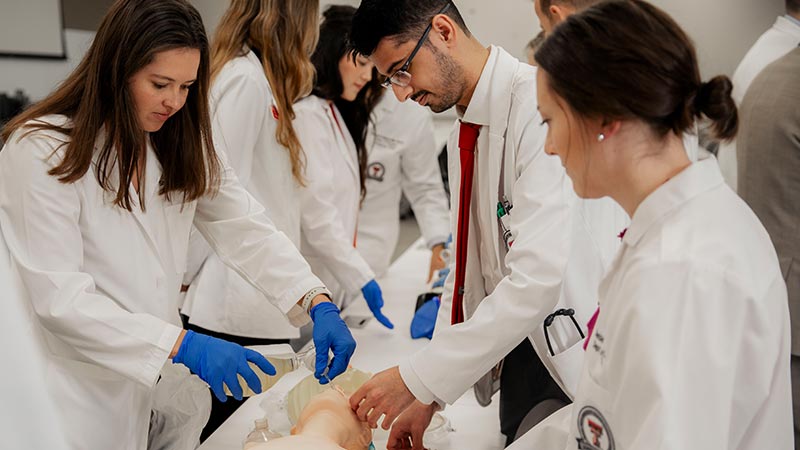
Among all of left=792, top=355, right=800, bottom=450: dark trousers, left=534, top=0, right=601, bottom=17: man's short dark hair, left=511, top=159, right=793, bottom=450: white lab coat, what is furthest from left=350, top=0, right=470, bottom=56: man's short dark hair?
left=792, top=355, right=800, bottom=450: dark trousers

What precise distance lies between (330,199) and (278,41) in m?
0.58

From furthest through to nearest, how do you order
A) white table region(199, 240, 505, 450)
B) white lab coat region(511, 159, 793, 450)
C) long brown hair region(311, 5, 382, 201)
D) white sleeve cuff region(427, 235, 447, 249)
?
white sleeve cuff region(427, 235, 447, 249), long brown hair region(311, 5, 382, 201), white table region(199, 240, 505, 450), white lab coat region(511, 159, 793, 450)

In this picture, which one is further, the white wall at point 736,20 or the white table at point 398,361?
the white wall at point 736,20

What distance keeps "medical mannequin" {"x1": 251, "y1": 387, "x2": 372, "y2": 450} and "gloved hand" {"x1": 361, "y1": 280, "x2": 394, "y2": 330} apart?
0.75 meters

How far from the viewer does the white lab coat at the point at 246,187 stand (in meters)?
2.11

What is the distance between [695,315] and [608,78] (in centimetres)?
29

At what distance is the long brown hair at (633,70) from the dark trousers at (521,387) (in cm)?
79

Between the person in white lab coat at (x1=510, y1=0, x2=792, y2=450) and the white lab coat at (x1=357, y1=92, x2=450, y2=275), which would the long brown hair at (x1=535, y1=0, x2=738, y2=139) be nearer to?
the person in white lab coat at (x1=510, y1=0, x2=792, y2=450)

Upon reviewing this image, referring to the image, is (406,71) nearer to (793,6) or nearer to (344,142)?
(344,142)

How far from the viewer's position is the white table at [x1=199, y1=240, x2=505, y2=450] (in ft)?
5.06

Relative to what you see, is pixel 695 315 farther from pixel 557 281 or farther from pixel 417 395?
pixel 417 395

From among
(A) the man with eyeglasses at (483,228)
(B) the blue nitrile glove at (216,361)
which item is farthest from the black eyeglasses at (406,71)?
(B) the blue nitrile glove at (216,361)

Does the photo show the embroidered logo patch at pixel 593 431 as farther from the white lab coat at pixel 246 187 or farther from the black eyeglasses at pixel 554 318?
the white lab coat at pixel 246 187

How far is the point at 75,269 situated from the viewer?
1309 mm
